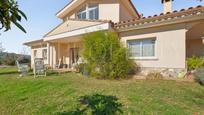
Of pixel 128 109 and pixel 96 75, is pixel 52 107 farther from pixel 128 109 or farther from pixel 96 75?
pixel 96 75

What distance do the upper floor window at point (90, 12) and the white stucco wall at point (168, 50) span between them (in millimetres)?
8699

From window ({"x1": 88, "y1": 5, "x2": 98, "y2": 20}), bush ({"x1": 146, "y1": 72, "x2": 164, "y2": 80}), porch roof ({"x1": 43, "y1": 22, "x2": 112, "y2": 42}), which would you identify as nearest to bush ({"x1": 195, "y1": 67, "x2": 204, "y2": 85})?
bush ({"x1": 146, "y1": 72, "x2": 164, "y2": 80})

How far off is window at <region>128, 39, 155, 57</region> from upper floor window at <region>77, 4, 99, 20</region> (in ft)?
25.5

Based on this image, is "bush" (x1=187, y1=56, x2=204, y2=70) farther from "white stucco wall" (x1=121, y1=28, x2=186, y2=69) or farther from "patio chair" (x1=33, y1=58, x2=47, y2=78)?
"patio chair" (x1=33, y1=58, x2=47, y2=78)

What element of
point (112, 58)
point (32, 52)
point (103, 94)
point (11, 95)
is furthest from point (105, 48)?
point (32, 52)

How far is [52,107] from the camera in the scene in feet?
26.8

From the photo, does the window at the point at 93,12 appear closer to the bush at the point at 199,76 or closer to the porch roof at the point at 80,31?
the porch roof at the point at 80,31

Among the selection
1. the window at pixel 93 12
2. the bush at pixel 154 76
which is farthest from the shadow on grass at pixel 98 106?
the window at pixel 93 12

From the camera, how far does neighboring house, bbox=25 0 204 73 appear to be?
44.3 ft

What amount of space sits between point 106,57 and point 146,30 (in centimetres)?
387

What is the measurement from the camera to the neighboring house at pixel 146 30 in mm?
13508

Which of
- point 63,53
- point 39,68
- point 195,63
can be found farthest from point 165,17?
point 63,53

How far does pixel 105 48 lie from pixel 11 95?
662 cm

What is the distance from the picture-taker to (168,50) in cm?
1423
